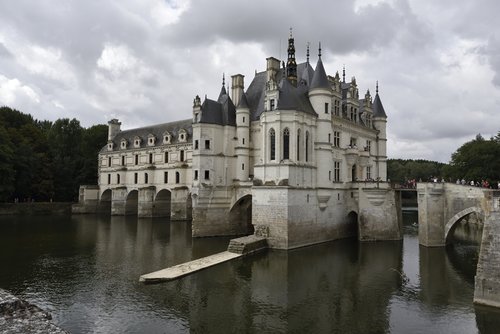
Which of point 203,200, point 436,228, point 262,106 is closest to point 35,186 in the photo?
point 203,200

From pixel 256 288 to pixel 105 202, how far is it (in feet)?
156

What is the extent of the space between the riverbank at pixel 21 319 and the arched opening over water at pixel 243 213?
79.8 feet

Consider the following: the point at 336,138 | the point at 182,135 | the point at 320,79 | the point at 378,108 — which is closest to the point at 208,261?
the point at 336,138

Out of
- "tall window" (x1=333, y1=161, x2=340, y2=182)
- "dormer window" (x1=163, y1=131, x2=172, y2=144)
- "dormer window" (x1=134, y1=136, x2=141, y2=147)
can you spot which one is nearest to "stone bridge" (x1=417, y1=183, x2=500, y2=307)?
"tall window" (x1=333, y1=161, x2=340, y2=182)

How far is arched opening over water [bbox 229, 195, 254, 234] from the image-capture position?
35338 millimetres

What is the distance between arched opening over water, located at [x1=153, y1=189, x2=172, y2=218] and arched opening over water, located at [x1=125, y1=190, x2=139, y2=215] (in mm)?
5207

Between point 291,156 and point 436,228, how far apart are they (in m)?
12.2

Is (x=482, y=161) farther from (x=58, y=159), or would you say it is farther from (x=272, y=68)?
(x=58, y=159)

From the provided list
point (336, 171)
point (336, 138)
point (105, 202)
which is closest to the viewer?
point (336, 171)

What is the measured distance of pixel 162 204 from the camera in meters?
52.7

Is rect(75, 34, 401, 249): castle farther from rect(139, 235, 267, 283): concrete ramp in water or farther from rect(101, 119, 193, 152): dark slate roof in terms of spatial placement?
rect(101, 119, 193, 152): dark slate roof

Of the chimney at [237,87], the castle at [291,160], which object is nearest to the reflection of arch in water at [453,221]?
the castle at [291,160]

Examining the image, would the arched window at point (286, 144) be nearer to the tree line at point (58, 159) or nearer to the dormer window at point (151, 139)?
the tree line at point (58, 159)

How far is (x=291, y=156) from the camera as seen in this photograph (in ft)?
Result: 93.8
